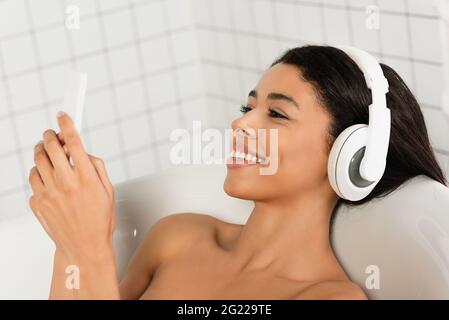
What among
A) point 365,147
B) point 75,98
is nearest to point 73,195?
point 75,98

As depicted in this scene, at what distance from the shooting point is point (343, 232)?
1841mm

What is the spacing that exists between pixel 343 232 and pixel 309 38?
102 cm

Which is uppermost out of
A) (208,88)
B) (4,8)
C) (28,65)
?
(4,8)

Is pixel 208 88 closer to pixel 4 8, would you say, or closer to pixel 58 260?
pixel 4 8

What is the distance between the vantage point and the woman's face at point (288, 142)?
1.73 m

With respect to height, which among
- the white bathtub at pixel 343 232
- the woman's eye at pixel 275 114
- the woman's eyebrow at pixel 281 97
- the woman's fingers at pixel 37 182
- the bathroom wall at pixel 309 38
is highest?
the woman's eyebrow at pixel 281 97

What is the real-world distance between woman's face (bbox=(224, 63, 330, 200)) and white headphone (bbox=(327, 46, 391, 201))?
0.06 m

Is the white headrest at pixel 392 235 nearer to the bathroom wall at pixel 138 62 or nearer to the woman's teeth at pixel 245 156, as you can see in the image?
the woman's teeth at pixel 245 156

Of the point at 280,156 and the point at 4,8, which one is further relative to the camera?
the point at 4,8

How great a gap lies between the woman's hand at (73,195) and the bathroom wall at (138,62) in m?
1.11

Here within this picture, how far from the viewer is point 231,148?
1.77 m

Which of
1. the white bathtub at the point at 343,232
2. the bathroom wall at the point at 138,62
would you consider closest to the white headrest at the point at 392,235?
the white bathtub at the point at 343,232
